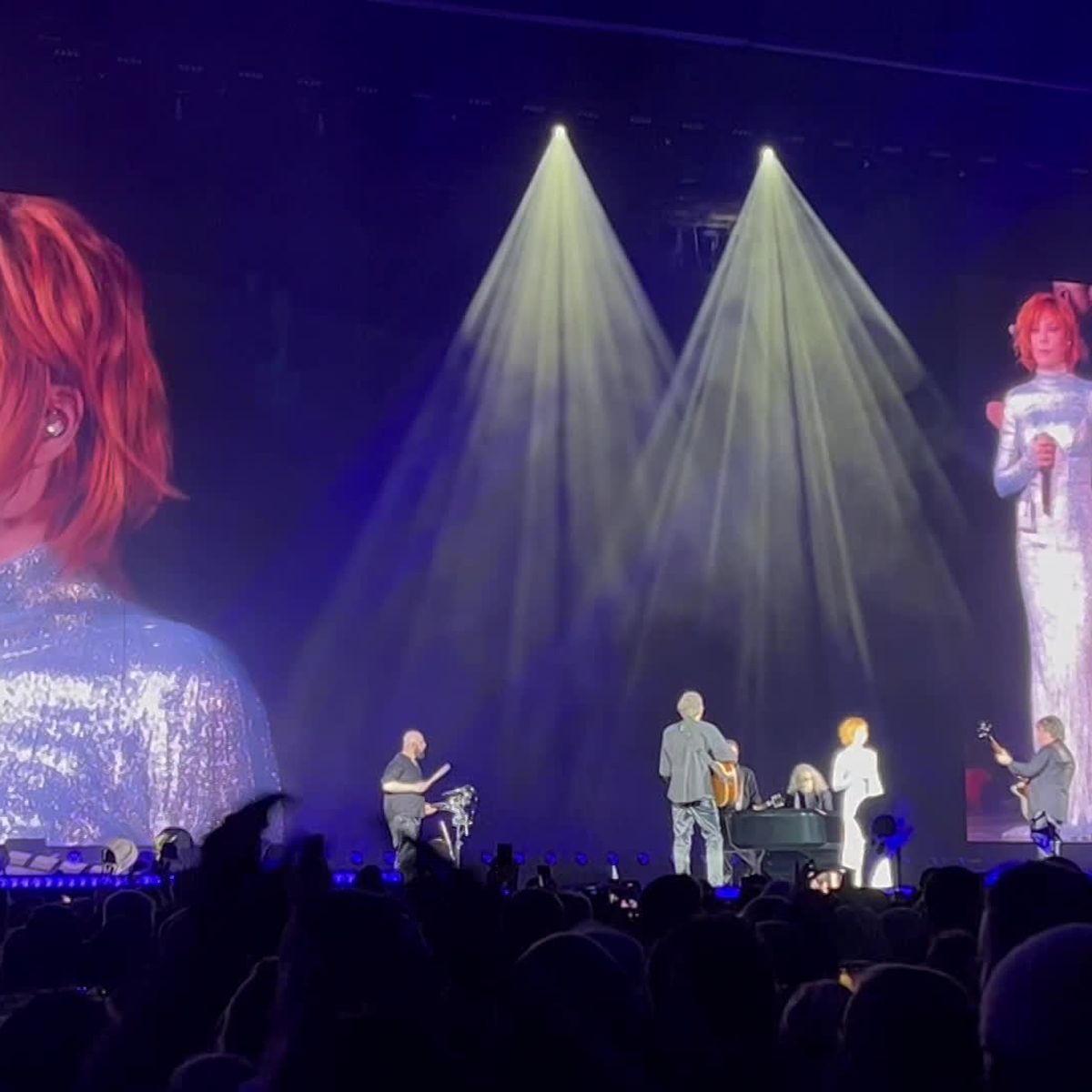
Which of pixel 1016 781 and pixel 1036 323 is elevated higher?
pixel 1036 323

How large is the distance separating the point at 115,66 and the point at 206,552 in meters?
4.29

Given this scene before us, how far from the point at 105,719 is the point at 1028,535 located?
912 cm

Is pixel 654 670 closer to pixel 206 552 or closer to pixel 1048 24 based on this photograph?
pixel 206 552

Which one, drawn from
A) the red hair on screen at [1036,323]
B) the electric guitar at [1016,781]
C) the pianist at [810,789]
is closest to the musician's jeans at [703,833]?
the pianist at [810,789]

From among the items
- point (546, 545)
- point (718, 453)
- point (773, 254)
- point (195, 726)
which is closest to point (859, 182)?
point (773, 254)

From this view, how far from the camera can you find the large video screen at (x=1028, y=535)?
14820mm

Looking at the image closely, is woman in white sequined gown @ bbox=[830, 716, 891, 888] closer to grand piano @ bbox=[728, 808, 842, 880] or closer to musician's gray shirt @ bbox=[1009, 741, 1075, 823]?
musician's gray shirt @ bbox=[1009, 741, 1075, 823]

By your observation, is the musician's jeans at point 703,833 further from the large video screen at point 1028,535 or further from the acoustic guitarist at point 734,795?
the large video screen at point 1028,535

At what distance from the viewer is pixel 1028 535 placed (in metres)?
15.2

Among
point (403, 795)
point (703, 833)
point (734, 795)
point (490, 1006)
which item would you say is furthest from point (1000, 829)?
point (490, 1006)

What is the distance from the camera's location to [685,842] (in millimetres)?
13070

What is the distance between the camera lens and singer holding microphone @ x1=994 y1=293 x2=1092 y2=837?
14.9m

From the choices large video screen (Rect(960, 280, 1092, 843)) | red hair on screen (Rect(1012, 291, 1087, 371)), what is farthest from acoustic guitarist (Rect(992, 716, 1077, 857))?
red hair on screen (Rect(1012, 291, 1087, 371))

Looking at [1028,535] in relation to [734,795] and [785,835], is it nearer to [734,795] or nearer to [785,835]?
[734,795]
